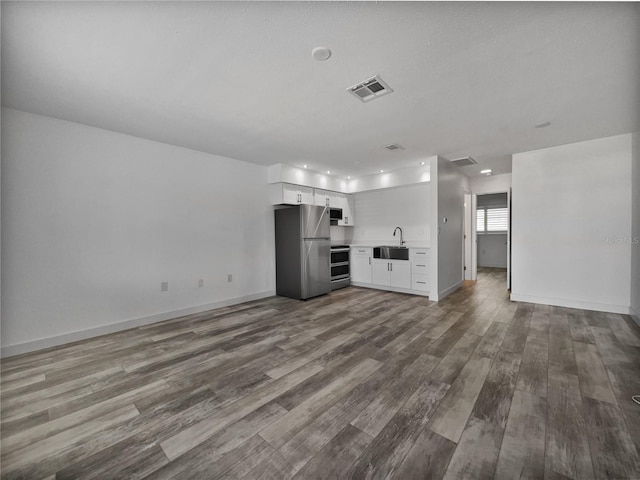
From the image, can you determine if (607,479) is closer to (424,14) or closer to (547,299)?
(424,14)

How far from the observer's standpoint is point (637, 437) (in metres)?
1.48

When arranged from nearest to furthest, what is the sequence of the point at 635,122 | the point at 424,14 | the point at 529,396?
1. the point at 424,14
2. the point at 529,396
3. the point at 635,122

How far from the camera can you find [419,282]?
199 inches

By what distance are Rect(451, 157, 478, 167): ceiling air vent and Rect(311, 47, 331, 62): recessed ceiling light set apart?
12.7 ft

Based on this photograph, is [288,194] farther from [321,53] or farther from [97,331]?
[97,331]

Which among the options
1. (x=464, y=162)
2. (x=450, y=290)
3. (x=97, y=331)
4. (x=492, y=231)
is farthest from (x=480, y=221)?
(x=97, y=331)

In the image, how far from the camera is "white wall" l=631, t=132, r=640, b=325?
3.37m

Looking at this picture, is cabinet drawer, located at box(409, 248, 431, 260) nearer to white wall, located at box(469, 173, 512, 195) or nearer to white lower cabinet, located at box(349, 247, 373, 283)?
white lower cabinet, located at box(349, 247, 373, 283)

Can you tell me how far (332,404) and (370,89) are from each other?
2769mm

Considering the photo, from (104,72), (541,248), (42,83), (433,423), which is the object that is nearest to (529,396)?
(433,423)

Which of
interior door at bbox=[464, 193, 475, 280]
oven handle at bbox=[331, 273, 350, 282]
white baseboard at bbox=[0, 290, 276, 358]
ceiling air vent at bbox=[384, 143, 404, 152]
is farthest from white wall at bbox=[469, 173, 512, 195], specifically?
white baseboard at bbox=[0, 290, 276, 358]

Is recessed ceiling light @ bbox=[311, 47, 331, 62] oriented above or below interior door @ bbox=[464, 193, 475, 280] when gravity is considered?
above

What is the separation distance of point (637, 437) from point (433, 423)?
116 cm

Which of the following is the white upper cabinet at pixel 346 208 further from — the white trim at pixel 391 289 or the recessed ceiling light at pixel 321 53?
the recessed ceiling light at pixel 321 53
